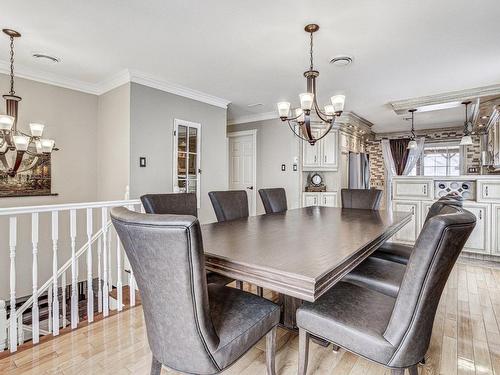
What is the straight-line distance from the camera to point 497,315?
7.63 ft

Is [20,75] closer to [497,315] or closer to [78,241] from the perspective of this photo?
[78,241]

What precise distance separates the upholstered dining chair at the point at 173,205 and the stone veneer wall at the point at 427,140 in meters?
6.18

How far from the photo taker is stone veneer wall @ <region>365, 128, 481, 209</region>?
248 inches

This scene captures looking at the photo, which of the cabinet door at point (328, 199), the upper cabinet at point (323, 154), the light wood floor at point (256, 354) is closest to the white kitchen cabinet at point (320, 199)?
the cabinet door at point (328, 199)

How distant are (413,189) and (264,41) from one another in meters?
3.41

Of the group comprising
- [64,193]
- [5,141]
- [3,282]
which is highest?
[5,141]

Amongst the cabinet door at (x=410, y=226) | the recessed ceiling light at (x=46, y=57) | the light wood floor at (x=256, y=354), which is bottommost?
the light wood floor at (x=256, y=354)

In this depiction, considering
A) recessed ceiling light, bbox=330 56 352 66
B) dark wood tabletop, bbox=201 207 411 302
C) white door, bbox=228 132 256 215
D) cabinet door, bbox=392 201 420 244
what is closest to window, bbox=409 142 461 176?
cabinet door, bbox=392 201 420 244

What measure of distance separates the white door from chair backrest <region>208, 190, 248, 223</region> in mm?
2758

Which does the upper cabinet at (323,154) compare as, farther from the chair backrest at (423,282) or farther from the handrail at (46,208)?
the chair backrest at (423,282)

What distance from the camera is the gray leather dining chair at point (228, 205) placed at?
2549 millimetres

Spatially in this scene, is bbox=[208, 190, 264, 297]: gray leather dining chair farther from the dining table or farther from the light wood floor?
the light wood floor

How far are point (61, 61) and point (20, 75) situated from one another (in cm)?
63

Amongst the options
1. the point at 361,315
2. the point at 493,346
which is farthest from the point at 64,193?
the point at 493,346
